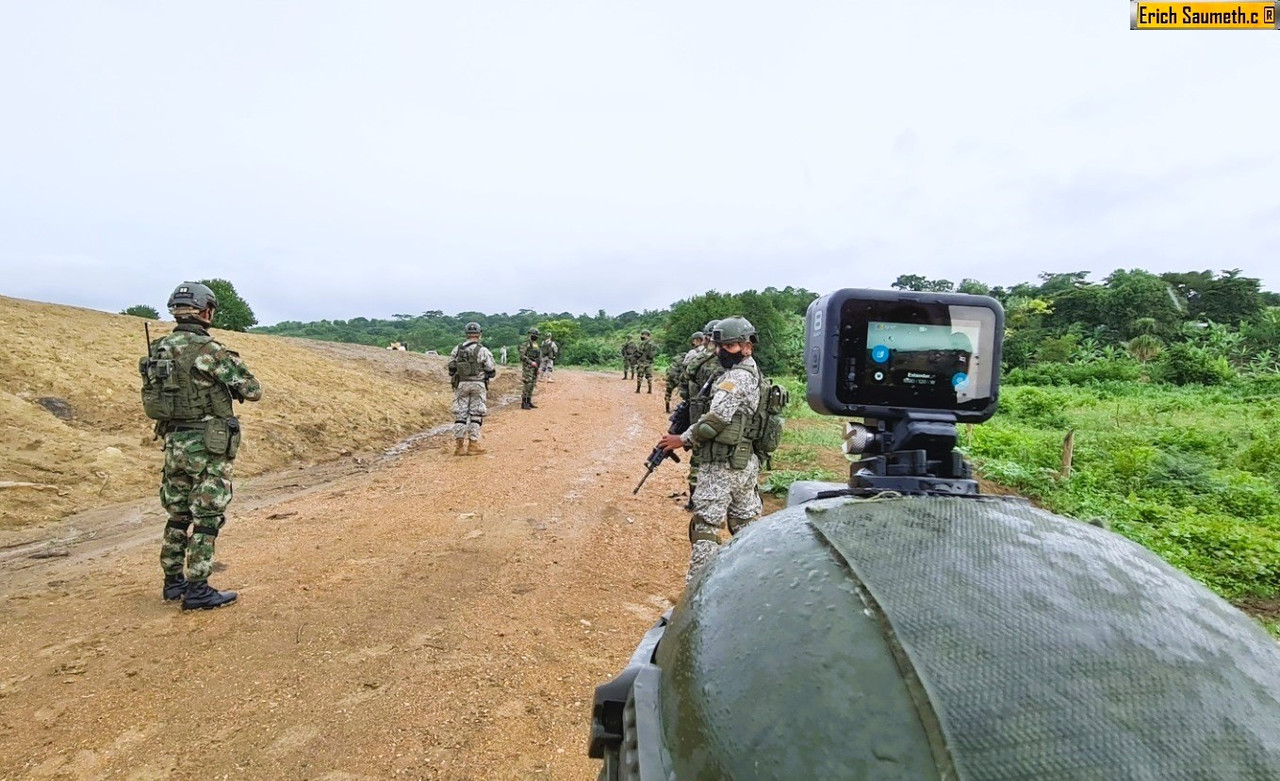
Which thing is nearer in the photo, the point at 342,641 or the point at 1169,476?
the point at 342,641

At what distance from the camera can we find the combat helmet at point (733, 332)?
14.3ft

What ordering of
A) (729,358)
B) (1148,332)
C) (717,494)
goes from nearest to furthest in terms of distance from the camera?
(729,358) < (717,494) < (1148,332)

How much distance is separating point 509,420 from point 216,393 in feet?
31.9

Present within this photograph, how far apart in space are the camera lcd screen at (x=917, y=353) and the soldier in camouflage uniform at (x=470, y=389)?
8656 mm

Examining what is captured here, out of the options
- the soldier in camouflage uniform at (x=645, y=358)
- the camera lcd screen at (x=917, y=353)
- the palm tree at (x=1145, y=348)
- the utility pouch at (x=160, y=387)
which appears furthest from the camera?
the palm tree at (x=1145, y=348)

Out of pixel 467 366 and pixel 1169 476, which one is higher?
pixel 467 366

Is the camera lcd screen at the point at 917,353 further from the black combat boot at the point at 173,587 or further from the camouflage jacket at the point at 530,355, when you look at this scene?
the camouflage jacket at the point at 530,355

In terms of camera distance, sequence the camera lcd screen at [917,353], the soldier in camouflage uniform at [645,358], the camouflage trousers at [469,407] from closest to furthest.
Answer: the camera lcd screen at [917,353] < the camouflage trousers at [469,407] < the soldier in camouflage uniform at [645,358]

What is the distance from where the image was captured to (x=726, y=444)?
15.1 ft

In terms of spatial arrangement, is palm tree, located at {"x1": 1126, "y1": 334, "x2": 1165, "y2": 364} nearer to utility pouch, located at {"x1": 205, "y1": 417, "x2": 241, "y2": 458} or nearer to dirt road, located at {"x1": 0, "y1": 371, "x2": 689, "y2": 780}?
dirt road, located at {"x1": 0, "y1": 371, "x2": 689, "y2": 780}

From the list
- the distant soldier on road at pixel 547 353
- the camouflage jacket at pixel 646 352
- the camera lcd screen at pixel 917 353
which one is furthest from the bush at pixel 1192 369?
the camera lcd screen at pixel 917 353

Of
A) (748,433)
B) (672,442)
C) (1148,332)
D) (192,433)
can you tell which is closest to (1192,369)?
(1148,332)

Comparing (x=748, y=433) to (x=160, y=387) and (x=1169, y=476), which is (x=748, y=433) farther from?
(x=1169, y=476)

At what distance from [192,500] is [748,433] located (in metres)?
3.64
